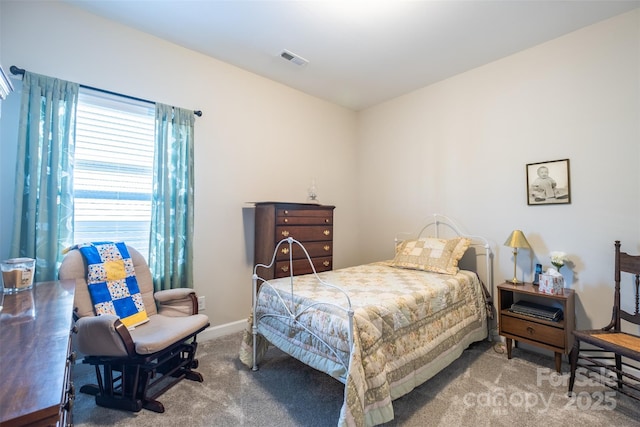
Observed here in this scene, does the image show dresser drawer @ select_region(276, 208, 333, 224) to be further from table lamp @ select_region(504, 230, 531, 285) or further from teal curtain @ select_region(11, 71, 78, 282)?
table lamp @ select_region(504, 230, 531, 285)

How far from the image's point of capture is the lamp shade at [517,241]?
263 centimetres

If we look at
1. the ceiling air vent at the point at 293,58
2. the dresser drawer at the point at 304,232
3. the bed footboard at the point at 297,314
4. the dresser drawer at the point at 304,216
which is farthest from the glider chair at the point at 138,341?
the ceiling air vent at the point at 293,58

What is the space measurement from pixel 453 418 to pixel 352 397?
0.82m

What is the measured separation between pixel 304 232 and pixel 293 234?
0.48ft

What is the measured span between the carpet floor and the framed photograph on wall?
1448 mm

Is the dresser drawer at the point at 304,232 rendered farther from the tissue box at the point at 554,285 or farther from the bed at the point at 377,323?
the tissue box at the point at 554,285

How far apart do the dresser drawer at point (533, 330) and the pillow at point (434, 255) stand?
0.61 m

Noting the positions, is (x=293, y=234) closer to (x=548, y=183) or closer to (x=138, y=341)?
(x=138, y=341)

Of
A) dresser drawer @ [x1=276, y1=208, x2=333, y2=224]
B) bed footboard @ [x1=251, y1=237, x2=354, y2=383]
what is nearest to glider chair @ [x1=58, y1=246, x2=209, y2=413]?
bed footboard @ [x1=251, y1=237, x2=354, y2=383]

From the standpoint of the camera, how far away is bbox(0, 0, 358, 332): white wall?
2.18 m

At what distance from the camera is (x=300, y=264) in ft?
9.98

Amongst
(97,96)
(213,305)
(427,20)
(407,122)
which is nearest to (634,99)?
(427,20)

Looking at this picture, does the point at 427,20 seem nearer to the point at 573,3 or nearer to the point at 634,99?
the point at 573,3

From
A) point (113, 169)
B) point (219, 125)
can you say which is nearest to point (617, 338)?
point (219, 125)
